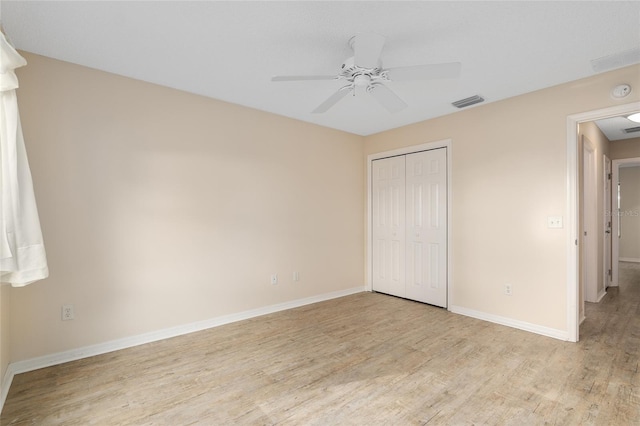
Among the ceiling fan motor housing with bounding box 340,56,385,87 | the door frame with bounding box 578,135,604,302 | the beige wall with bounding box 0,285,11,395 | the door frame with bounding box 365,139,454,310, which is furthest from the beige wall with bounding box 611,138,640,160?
the beige wall with bounding box 0,285,11,395

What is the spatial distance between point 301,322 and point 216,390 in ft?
4.63

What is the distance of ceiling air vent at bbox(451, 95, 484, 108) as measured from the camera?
333cm

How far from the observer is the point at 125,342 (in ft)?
9.21

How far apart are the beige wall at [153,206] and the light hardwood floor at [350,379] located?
15.8 inches

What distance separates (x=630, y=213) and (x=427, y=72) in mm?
8053

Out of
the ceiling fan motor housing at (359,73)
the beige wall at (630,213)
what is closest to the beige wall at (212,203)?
the ceiling fan motor housing at (359,73)

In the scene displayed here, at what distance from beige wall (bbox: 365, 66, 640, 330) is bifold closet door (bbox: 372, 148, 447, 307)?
19 centimetres

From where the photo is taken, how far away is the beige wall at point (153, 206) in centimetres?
251

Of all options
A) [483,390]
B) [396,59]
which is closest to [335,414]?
[483,390]

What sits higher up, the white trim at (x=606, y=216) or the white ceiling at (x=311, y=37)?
the white ceiling at (x=311, y=37)

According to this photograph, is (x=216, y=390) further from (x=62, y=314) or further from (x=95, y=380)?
(x=62, y=314)

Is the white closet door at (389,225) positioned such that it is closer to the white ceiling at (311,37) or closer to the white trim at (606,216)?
the white ceiling at (311,37)

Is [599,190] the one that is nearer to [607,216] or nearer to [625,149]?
[607,216]

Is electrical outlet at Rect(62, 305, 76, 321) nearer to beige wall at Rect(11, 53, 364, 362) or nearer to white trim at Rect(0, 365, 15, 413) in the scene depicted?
beige wall at Rect(11, 53, 364, 362)
